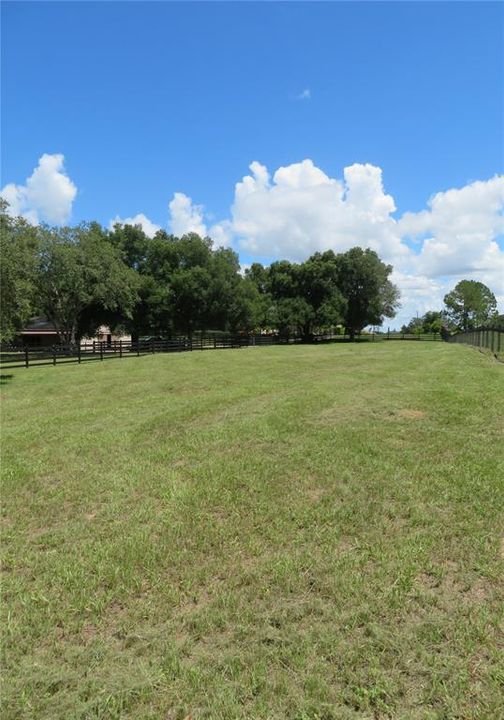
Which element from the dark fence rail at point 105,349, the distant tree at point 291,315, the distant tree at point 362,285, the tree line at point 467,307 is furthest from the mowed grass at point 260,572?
the tree line at point 467,307

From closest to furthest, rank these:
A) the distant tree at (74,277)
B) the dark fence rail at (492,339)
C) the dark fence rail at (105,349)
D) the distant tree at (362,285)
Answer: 1. the dark fence rail at (492,339)
2. the dark fence rail at (105,349)
3. the distant tree at (74,277)
4. the distant tree at (362,285)

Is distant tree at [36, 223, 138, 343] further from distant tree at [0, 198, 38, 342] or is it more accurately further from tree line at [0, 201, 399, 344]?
distant tree at [0, 198, 38, 342]

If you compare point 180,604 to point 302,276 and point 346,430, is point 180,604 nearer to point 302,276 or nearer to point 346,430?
point 346,430

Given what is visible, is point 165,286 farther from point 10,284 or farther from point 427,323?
point 427,323

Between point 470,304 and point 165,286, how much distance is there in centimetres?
7248

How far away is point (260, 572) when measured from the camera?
336 centimetres

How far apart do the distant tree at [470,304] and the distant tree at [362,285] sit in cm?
3886

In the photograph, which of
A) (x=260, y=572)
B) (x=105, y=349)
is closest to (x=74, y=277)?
(x=105, y=349)

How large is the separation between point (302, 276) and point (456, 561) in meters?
54.5

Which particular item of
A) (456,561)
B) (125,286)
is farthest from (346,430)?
(125,286)

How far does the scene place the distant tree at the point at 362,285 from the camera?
193 feet

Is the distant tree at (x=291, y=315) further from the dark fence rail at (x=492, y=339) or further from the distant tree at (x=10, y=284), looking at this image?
the distant tree at (x=10, y=284)

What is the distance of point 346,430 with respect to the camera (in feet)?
21.7

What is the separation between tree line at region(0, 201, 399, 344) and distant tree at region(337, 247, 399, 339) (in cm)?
13
